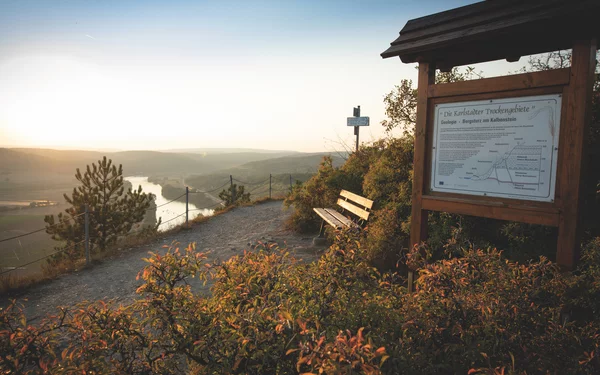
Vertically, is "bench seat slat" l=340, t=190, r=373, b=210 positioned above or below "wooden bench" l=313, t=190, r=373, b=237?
above

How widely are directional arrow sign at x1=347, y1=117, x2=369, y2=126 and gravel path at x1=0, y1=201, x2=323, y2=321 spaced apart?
12.6 ft

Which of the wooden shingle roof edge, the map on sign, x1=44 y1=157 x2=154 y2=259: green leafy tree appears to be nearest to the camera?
the wooden shingle roof edge

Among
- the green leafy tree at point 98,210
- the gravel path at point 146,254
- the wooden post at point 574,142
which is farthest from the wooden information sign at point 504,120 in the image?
the green leafy tree at point 98,210

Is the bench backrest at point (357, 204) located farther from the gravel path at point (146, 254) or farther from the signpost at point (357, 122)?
the signpost at point (357, 122)

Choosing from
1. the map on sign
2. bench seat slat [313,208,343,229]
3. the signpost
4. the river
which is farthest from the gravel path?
Result: the signpost

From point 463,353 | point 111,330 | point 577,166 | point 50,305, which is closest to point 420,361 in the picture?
point 463,353

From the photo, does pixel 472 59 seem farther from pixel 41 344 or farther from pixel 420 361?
pixel 41 344

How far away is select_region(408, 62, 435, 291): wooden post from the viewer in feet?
12.1

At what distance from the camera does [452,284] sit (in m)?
2.11

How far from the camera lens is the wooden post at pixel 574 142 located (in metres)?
2.75

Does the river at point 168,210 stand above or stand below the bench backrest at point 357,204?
below

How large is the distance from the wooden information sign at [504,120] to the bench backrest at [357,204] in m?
2.12

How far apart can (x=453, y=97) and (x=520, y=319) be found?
7.73ft

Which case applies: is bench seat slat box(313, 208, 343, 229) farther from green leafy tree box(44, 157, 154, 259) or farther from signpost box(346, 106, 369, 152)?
green leafy tree box(44, 157, 154, 259)
